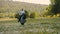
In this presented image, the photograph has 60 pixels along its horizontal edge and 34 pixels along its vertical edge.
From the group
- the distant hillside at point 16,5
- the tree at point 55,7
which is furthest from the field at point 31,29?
the distant hillside at point 16,5

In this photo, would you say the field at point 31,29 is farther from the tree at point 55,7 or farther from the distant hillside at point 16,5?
the distant hillside at point 16,5

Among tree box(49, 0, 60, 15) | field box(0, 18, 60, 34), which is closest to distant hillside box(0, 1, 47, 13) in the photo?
tree box(49, 0, 60, 15)

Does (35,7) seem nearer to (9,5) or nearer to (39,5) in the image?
(39,5)

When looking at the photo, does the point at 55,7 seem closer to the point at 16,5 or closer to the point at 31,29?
the point at 16,5

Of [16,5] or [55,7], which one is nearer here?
[55,7]

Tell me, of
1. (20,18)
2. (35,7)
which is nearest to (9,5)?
(35,7)

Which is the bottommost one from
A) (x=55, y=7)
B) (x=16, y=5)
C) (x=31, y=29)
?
(x=16, y=5)

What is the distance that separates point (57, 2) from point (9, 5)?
29.3 meters

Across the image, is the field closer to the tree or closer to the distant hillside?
the tree

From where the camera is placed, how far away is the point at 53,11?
60.4 m

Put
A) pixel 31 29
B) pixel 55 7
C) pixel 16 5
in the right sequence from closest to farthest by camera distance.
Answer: pixel 31 29 → pixel 55 7 → pixel 16 5

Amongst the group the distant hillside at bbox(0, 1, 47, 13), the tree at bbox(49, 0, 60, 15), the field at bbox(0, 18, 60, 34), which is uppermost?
the field at bbox(0, 18, 60, 34)

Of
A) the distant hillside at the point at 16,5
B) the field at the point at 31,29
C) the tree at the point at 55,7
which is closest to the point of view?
the field at the point at 31,29

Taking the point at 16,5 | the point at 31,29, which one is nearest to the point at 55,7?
the point at 16,5
